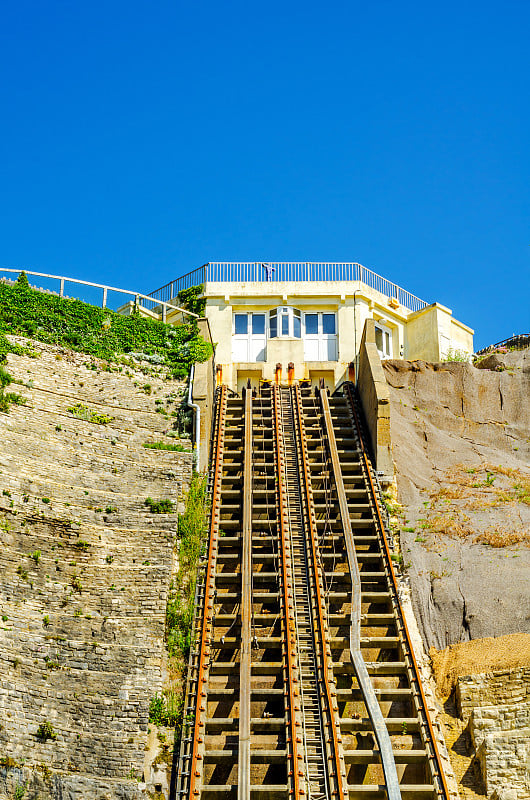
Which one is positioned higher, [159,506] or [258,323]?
[258,323]

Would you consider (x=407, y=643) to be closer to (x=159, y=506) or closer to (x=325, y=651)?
(x=325, y=651)

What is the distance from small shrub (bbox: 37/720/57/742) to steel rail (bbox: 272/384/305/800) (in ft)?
14.2

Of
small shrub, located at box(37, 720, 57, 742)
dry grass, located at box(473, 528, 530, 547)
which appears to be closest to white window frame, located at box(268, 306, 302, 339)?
dry grass, located at box(473, 528, 530, 547)

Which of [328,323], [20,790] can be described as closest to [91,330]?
[328,323]

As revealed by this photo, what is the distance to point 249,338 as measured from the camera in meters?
33.9

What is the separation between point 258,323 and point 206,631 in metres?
16.8

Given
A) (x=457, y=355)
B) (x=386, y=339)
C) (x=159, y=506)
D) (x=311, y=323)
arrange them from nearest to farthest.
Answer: (x=159, y=506)
(x=311, y=323)
(x=457, y=355)
(x=386, y=339)

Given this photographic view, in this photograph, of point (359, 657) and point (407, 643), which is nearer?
point (359, 657)

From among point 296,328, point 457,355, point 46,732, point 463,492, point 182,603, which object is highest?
point 296,328

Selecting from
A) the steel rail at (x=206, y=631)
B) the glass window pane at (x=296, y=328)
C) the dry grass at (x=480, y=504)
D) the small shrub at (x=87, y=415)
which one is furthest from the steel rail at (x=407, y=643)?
the glass window pane at (x=296, y=328)

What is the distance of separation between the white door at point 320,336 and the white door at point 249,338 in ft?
5.34

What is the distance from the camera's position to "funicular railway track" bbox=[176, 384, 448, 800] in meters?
16.6

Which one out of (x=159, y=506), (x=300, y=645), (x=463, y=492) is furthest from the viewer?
(x=463, y=492)

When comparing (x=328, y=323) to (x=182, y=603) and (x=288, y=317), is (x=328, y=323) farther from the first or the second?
(x=182, y=603)
